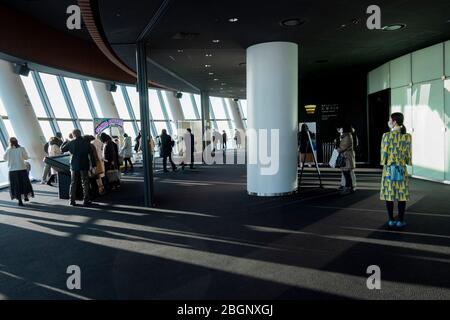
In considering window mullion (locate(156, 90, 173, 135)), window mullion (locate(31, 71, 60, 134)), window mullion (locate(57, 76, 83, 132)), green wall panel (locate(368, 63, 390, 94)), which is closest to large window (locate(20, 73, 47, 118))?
window mullion (locate(31, 71, 60, 134))

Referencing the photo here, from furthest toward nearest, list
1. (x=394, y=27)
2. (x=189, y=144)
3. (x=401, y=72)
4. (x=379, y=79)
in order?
(x=189, y=144)
(x=379, y=79)
(x=401, y=72)
(x=394, y=27)

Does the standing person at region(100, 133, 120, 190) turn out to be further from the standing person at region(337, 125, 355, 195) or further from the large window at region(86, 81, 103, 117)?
the large window at region(86, 81, 103, 117)

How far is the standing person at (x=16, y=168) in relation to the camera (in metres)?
7.57

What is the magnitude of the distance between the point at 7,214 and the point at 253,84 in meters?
5.70

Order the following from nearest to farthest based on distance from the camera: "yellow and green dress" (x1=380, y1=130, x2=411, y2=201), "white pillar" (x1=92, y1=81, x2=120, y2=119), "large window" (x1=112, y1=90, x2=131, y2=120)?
"yellow and green dress" (x1=380, y1=130, x2=411, y2=201), "white pillar" (x1=92, y1=81, x2=120, y2=119), "large window" (x1=112, y1=90, x2=131, y2=120)

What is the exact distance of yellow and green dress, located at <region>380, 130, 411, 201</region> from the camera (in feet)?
15.9

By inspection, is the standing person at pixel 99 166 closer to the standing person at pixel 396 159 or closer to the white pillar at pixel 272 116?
the white pillar at pixel 272 116

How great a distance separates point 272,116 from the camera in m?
7.96

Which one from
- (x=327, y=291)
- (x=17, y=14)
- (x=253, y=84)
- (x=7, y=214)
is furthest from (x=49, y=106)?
(x=327, y=291)

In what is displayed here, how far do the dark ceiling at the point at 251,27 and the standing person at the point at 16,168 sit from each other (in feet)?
9.65

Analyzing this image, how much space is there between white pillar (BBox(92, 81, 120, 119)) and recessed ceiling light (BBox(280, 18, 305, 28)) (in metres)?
11.1

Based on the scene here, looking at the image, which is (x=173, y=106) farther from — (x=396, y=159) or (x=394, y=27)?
(x=396, y=159)

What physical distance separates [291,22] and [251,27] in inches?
29.9

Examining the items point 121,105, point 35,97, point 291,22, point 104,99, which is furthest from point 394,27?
point 121,105
